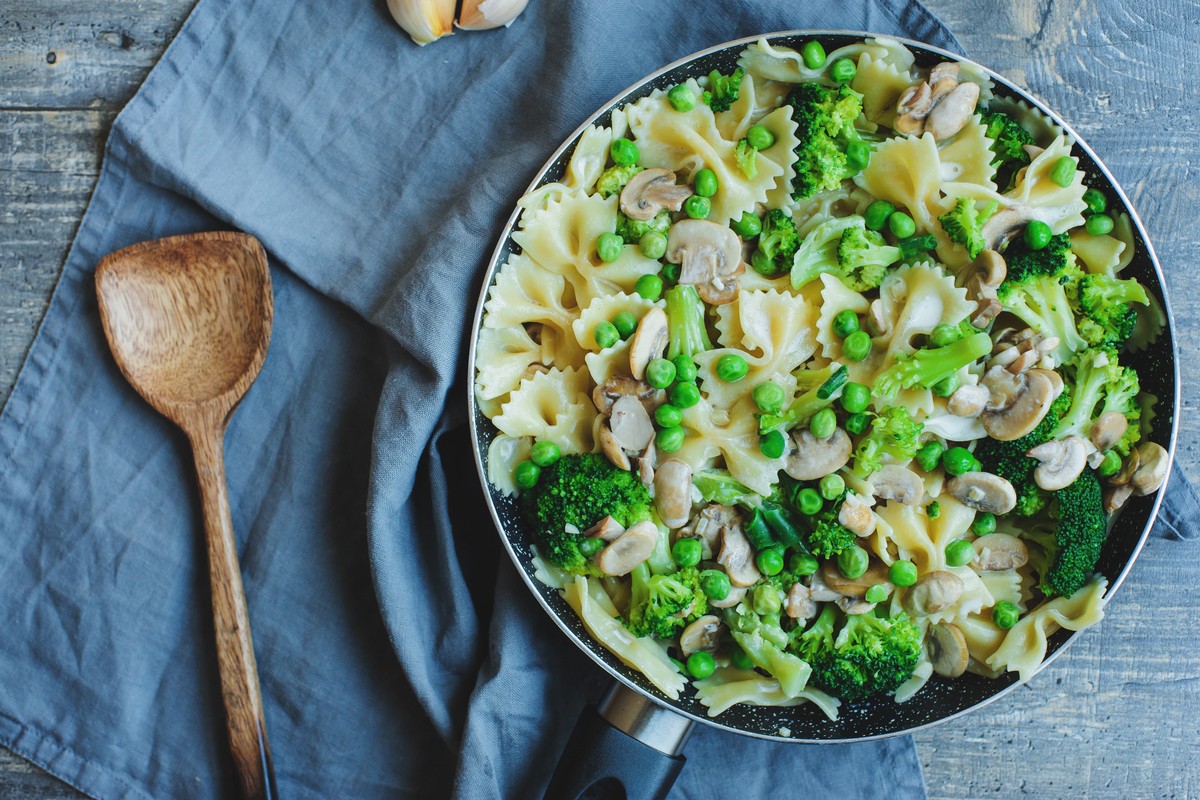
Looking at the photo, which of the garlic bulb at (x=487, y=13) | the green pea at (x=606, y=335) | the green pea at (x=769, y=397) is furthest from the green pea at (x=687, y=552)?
the garlic bulb at (x=487, y=13)

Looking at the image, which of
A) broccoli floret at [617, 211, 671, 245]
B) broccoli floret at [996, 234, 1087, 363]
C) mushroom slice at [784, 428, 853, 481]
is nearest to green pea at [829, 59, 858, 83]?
broccoli floret at [617, 211, 671, 245]

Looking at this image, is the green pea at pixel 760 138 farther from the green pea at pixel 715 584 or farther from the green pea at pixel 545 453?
the green pea at pixel 715 584

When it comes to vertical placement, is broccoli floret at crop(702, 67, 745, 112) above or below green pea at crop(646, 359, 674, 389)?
above

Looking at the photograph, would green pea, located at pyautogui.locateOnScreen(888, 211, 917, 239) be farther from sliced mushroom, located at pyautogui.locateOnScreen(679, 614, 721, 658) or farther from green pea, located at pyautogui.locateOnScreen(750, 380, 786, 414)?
sliced mushroom, located at pyautogui.locateOnScreen(679, 614, 721, 658)

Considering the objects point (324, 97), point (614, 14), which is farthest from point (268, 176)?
point (614, 14)

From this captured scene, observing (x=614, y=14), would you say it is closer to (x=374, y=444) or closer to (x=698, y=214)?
(x=698, y=214)

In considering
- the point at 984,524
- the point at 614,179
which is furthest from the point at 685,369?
the point at 984,524
